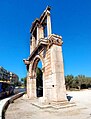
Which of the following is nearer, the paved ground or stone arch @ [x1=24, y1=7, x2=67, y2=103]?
the paved ground

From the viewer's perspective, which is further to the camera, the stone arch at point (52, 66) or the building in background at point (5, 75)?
the building in background at point (5, 75)

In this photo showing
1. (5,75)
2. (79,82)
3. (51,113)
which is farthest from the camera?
(5,75)

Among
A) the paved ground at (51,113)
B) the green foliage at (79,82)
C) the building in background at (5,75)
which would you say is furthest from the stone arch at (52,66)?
the building in background at (5,75)

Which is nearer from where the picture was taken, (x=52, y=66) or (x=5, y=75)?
(x=52, y=66)

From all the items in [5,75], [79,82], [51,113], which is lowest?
[51,113]

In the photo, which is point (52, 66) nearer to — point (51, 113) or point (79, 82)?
point (51, 113)

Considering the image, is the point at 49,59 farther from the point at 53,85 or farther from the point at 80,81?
the point at 80,81

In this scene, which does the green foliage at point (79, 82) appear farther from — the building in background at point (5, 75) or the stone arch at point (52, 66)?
the building in background at point (5, 75)

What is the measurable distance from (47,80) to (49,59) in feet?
6.19

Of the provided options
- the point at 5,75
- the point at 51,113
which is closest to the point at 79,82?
the point at 51,113

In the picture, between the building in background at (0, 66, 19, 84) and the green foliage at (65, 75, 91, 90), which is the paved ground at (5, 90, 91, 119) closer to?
the green foliage at (65, 75, 91, 90)

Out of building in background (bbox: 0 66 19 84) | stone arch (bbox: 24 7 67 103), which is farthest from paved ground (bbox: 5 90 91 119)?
building in background (bbox: 0 66 19 84)

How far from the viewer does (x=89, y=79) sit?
56562mm

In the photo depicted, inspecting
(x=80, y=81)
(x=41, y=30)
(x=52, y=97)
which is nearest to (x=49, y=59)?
(x=52, y=97)
